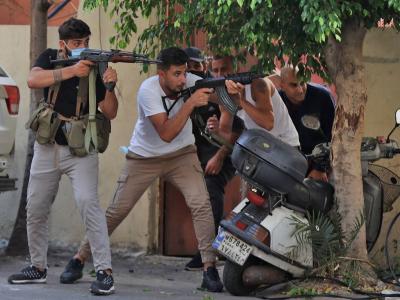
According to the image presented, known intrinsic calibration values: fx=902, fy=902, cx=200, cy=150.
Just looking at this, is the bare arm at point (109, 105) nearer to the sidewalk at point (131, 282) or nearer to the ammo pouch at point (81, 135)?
the ammo pouch at point (81, 135)

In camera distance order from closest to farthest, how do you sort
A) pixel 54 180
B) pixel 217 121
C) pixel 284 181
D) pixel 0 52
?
pixel 284 181 → pixel 54 180 → pixel 217 121 → pixel 0 52

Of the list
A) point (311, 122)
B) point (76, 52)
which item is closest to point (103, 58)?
point (76, 52)

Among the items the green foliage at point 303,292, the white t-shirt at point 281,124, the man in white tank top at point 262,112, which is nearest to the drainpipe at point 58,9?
the man in white tank top at point 262,112

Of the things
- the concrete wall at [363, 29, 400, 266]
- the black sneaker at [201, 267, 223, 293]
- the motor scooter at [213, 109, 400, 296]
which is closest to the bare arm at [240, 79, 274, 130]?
the motor scooter at [213, 109, 400, 296]

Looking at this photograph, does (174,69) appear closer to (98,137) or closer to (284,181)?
(98,137)

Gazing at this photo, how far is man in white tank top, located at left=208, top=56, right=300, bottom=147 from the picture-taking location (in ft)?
20.7

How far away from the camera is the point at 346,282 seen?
19.7 feet

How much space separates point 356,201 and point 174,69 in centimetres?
154

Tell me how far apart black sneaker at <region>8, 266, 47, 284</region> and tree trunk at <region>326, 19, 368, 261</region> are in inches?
86.6

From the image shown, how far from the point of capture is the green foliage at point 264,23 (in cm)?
514

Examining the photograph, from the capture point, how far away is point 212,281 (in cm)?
628

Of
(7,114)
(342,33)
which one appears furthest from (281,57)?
(7,114)

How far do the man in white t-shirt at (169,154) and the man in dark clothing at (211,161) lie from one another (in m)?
0.61

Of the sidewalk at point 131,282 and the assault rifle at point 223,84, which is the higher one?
the assault rifle at point 223,84
